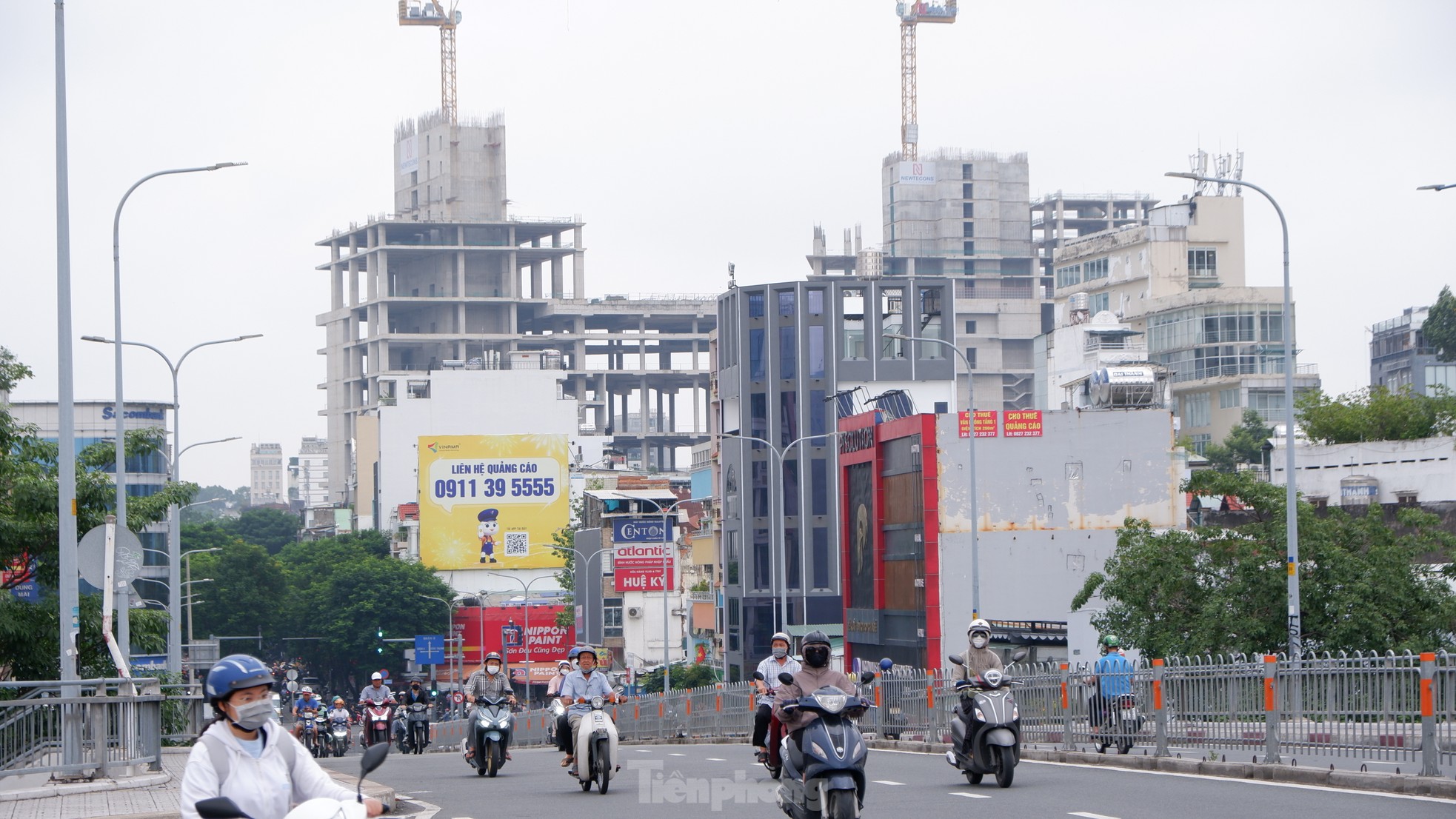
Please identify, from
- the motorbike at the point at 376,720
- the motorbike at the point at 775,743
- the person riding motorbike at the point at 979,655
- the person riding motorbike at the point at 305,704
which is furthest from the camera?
the person riding motorbike at the point at 305,704

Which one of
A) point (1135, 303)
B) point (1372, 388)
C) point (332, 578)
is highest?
point (1135, 303)

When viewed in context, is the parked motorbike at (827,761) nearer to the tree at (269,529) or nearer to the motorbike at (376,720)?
the motorbike at (376,720)

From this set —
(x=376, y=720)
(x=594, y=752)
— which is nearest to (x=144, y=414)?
(x=376, y=720)

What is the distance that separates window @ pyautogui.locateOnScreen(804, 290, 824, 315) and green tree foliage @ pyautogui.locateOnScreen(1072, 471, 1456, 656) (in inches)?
1832

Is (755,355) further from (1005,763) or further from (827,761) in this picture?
(827,761)

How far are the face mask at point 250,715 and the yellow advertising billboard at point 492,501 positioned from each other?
109045 mm

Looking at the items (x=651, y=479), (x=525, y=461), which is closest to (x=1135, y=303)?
(x=651, y=479)

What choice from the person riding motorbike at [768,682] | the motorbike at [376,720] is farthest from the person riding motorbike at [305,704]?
the person riding motorbike at [768,682]

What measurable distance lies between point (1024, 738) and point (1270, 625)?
17889mm

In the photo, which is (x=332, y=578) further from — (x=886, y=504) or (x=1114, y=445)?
(x=1114, y=445)

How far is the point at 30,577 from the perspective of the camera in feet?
88.7

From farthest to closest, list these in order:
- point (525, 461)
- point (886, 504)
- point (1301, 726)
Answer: point (525, 461) < point (886, 504) < point (1301, 726)

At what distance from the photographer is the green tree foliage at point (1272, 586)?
1486 inches

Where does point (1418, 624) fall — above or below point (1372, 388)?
below
